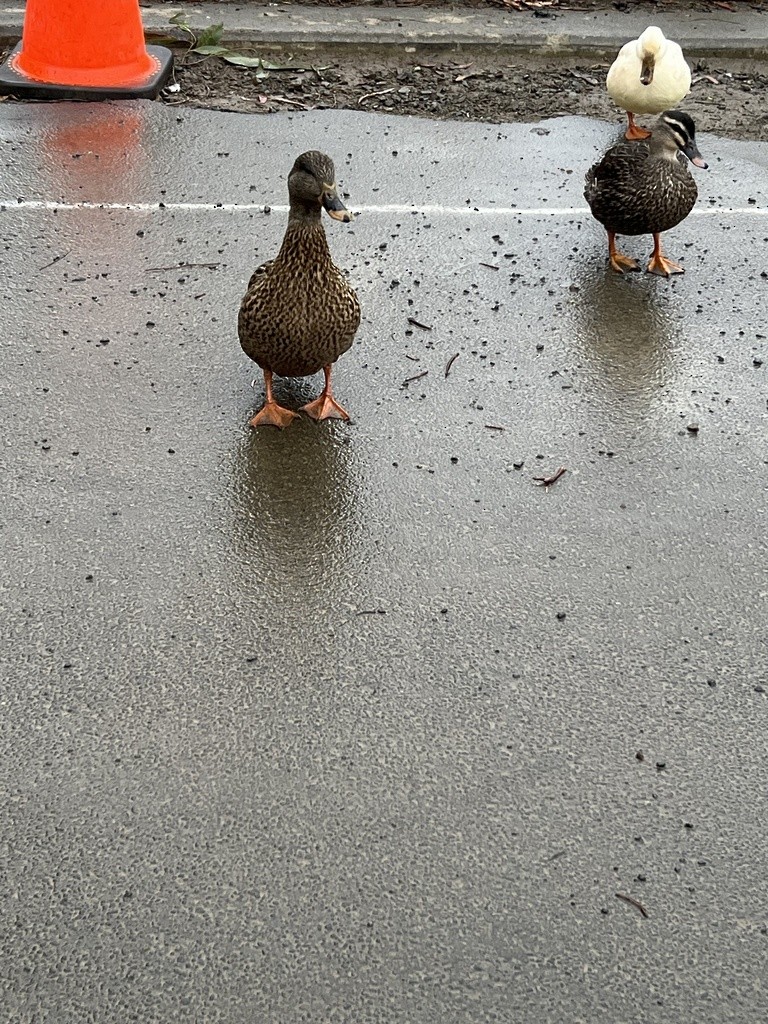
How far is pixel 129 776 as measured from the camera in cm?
323

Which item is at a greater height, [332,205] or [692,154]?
[332,205]

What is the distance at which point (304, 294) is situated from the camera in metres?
4.44

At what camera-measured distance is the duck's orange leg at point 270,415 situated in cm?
466

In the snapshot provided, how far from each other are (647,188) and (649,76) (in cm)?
163

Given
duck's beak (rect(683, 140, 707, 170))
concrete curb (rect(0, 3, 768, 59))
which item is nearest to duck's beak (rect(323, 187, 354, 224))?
duck's beak (rect(683, 140, 707, 170))

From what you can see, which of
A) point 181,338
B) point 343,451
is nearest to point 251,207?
point 181,338

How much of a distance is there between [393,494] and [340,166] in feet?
10.4

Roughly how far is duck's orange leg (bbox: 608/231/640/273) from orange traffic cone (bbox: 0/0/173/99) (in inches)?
131

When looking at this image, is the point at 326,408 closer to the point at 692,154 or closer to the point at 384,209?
the point at 384,209

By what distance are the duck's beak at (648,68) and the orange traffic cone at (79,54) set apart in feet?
10.1

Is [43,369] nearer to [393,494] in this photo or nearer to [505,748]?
[393,494]

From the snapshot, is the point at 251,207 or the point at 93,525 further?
the point at 251,207

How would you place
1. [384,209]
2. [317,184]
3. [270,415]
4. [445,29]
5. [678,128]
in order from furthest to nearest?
[445,29], [384,209], [678,128], [270,415], [317,184]

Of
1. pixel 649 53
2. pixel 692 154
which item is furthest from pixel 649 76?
pixel 692 154
